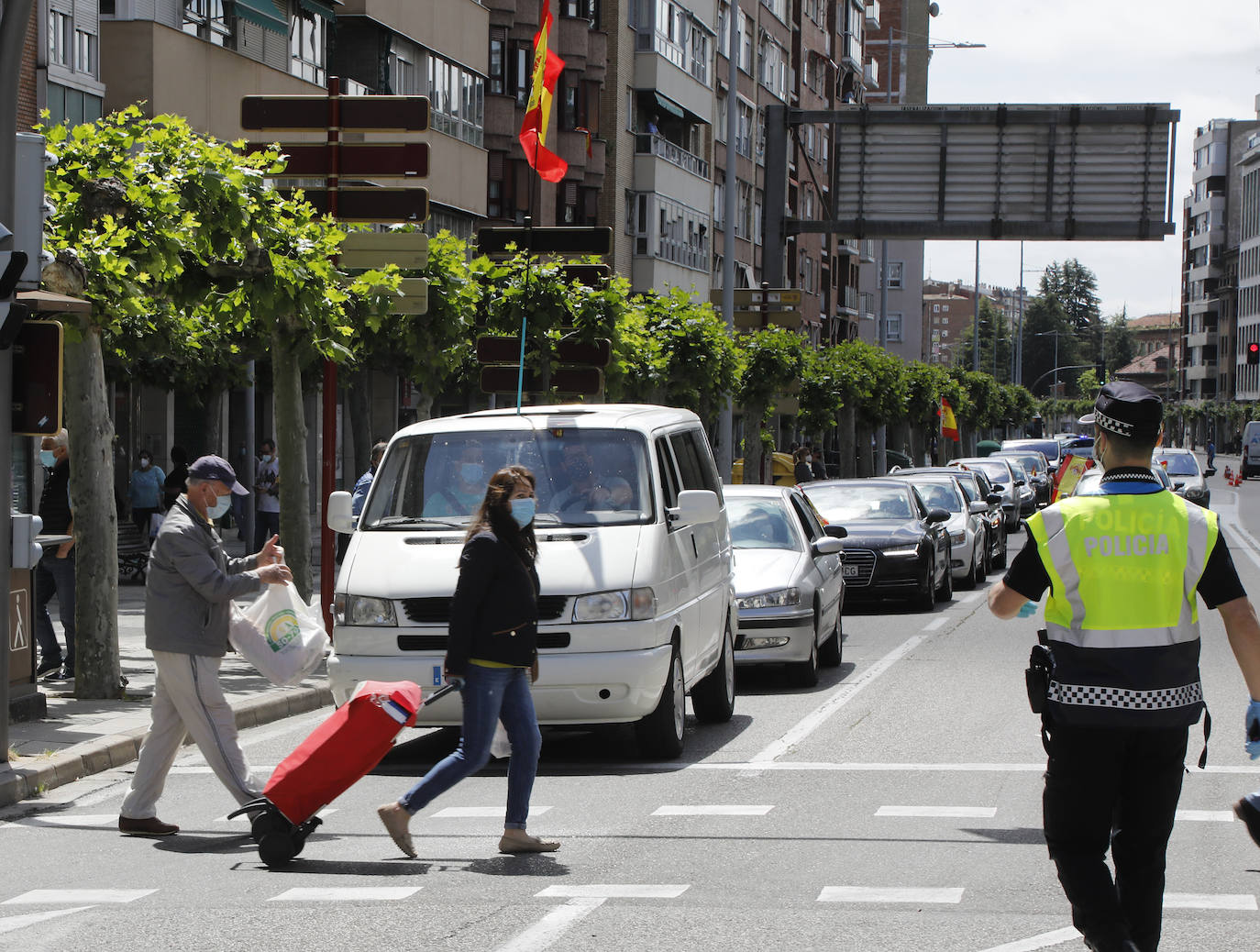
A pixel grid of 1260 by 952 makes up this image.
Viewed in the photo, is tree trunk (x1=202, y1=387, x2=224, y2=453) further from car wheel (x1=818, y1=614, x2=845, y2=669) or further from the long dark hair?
the long dark hair

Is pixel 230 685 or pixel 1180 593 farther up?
pixel 1180 593

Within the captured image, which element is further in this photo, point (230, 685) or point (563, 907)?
point (230, 685)

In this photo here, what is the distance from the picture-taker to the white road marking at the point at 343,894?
7.27m

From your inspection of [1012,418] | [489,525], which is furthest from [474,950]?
[1012,418]

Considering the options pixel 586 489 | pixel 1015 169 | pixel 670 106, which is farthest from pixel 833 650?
pixel 670 106

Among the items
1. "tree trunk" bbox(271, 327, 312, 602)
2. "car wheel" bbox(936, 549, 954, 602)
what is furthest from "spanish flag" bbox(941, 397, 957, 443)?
"tree trunk" bbox(271, 327, 312, 602)

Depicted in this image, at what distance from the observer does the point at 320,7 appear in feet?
111

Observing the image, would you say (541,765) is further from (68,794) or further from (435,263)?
(435,263)

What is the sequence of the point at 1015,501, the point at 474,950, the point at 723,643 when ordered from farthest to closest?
the point at 1015,501, the point at 723,643, the point at 474,950

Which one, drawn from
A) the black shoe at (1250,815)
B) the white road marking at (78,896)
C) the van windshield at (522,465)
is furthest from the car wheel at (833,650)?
the black shoe at (1250,815)

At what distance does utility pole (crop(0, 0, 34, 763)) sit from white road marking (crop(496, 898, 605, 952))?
4301 millimetres

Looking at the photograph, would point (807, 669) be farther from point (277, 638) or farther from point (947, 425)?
point (947, 425)

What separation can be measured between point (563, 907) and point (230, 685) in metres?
7.80

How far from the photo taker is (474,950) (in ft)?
20.8
